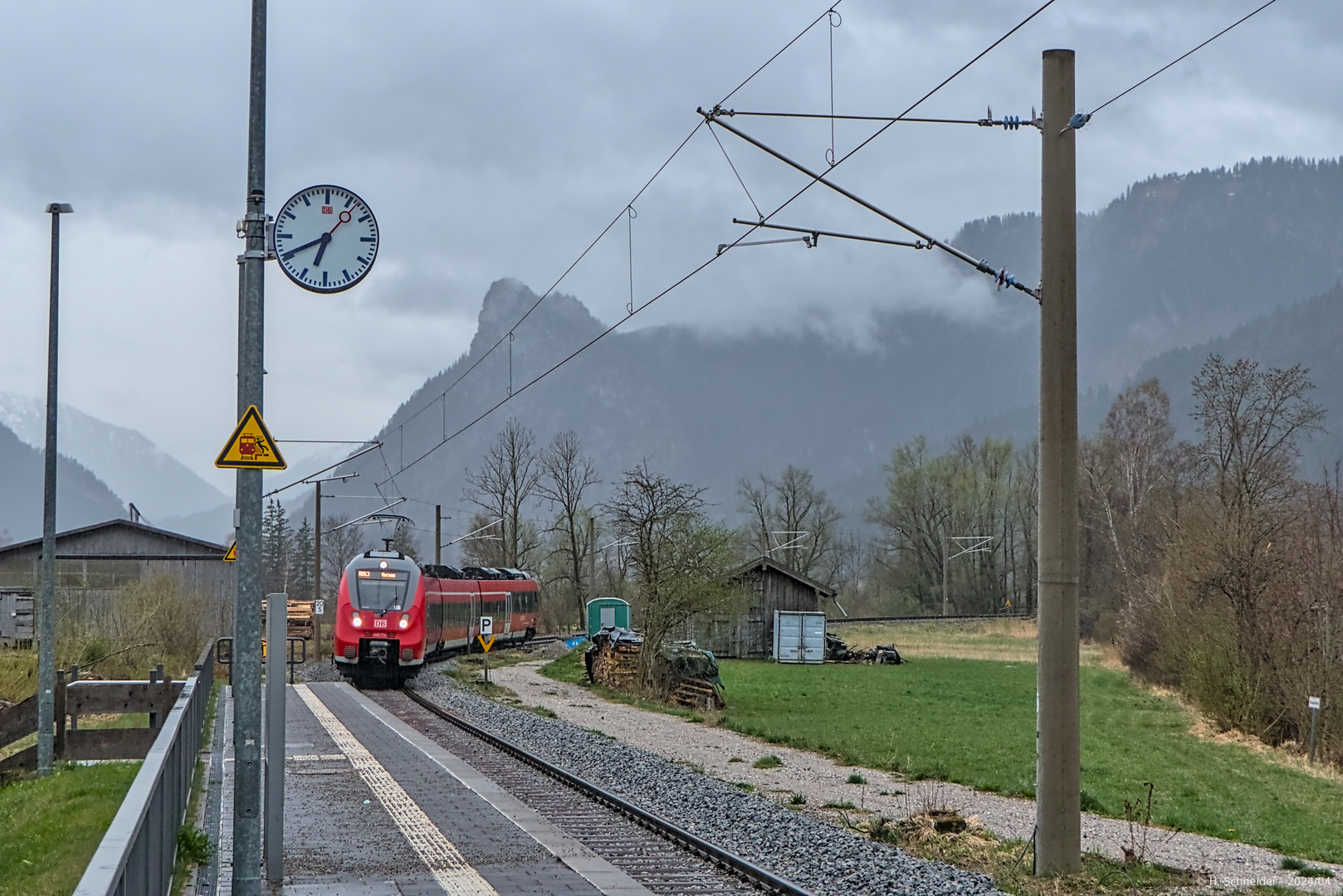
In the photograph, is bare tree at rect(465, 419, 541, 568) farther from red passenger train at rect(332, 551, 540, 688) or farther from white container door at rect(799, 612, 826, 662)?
red passenger train at rect(332, 551, 540, 688)

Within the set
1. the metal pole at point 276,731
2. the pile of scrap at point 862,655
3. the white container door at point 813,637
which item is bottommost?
the pile of scrap at point 862,655

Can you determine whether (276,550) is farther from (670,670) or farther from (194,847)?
(194,847)

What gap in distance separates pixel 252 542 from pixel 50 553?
11152mm

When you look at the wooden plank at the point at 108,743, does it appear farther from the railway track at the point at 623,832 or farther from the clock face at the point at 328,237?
the clock face at the point at 328,237

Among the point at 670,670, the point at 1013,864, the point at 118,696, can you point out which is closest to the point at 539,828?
the point at 1013,864

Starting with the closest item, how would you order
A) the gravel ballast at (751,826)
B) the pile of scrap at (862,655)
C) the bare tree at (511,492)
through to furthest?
the gravel ballast at (751,826), the pile of scrap at (862,655), the bare tree at (511,492)

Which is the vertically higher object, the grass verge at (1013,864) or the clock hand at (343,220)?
the clock hand at (343,220)

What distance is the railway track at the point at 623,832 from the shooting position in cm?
1064

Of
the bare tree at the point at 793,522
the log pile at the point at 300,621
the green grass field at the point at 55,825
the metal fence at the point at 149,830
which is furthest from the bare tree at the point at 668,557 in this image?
the bare tree at the point at 793,522

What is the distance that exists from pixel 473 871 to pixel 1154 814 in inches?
372

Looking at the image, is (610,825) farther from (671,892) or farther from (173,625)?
(173,625)

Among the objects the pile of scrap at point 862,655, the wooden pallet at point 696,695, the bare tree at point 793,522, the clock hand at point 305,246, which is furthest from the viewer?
the bare tree at point 793,522

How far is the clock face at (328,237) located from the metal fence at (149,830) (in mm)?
3307

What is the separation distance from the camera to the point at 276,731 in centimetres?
1019
